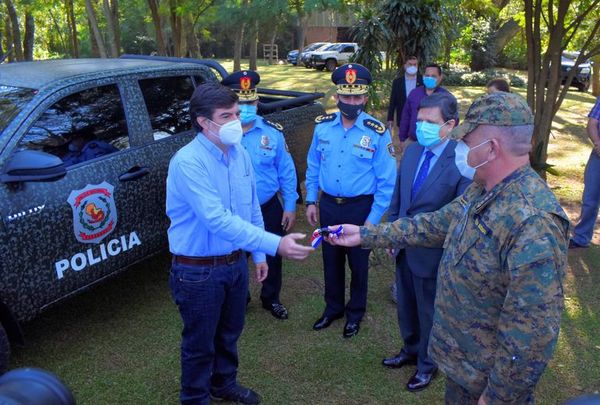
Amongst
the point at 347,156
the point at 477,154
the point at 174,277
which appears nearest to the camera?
the point at 477,154

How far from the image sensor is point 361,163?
366 cm

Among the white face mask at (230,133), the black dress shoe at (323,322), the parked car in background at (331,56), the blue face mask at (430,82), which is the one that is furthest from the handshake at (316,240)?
the parked car in background at (331,56)

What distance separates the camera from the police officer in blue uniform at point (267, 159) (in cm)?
389

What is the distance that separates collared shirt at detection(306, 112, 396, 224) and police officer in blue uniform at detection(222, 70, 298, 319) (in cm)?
38

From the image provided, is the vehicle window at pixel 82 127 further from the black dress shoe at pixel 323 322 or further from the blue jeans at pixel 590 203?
the blue jeans at pixel 590 203

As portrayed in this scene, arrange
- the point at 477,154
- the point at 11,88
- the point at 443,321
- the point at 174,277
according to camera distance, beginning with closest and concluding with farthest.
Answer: the point at 477,154
the point at 443,321
the point at 174,277
the point at 11,88

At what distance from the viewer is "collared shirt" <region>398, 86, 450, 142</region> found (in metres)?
6.32

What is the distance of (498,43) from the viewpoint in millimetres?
23484

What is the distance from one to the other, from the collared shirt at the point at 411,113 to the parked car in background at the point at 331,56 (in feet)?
71.9

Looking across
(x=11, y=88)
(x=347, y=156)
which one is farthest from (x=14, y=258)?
(x=347, y=156)

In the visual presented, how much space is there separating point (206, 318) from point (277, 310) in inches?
59.1

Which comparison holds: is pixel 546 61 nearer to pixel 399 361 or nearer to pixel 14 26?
pixel 399 361

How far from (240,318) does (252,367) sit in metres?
0.70

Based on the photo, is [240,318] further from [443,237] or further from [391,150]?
[391,150]
